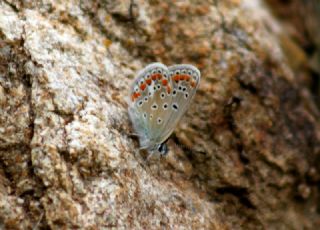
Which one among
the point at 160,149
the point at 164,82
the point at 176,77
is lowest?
the point at 160,149

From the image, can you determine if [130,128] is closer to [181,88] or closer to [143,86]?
[143,86]

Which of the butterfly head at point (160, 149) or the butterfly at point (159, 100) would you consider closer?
the butterfly at point (159, 100)

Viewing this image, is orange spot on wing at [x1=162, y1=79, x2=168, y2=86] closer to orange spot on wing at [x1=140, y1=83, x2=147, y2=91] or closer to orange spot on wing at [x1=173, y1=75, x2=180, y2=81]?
orange spot on wing at [x1=173, y1=75, x2=180, y2=81]

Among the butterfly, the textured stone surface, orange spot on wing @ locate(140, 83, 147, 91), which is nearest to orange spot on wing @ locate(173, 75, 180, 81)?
the butterfly

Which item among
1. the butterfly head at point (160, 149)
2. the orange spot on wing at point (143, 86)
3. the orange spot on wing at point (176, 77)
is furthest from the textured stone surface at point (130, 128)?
the orange spot on wing at point (176, 77)

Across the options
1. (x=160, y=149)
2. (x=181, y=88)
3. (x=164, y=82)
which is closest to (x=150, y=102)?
(x=164, y=82)

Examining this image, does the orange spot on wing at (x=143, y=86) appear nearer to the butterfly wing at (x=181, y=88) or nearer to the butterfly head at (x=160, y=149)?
the butterfly wing at (x=181, y=88)

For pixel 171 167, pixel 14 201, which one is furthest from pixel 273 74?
pixel 14 201
